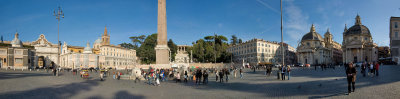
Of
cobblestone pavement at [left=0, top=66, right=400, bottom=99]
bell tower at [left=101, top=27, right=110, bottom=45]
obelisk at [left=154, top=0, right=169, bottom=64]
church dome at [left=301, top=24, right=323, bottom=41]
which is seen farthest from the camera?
bell tower at [left=101, top=27, right=110, bottom=45]

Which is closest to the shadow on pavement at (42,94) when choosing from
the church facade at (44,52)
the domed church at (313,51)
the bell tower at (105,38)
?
the church facade at (44,52)

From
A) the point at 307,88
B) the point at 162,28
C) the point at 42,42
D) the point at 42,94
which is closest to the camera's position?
the point at 42,94

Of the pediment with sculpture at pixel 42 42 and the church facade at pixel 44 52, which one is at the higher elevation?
the pediment with sculpture at pixel 42 42

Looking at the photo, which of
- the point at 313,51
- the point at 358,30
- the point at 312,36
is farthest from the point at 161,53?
the point at 358,30

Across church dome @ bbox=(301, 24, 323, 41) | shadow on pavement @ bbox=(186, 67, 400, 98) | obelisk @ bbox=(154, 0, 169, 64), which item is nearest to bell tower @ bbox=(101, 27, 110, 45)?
obelisk @ bbox=(154, 0, 169, 64)

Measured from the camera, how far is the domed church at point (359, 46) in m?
72.1

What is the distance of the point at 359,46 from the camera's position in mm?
71688

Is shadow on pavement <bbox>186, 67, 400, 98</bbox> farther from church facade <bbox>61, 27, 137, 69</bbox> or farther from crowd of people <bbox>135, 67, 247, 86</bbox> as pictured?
church facade <bbox>61, 27, 137, 69</bbox>

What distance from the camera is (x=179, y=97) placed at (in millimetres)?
9305

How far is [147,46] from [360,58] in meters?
67.8

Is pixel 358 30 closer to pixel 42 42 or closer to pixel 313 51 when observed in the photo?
pixel 313 51

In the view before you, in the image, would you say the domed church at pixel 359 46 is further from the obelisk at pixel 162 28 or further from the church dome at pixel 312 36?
the obelisk at pixel 162 28

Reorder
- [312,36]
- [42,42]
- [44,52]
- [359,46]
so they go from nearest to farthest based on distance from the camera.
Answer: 1. [44,52]
2. [42,42]
3. [359,46]
4. [312,36]

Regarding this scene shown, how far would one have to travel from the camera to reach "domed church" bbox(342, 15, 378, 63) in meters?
72.1
